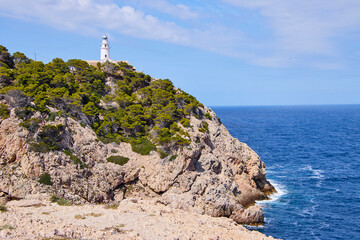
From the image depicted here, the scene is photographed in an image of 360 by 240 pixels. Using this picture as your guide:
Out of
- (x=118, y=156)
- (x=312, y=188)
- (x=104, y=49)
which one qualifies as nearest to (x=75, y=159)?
(x=118, y=156)

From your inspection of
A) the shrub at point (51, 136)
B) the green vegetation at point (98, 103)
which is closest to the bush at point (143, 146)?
the green vegetation at point (98, 103)

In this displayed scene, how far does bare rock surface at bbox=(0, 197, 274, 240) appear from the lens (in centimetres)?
2561

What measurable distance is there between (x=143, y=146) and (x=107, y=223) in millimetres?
21636

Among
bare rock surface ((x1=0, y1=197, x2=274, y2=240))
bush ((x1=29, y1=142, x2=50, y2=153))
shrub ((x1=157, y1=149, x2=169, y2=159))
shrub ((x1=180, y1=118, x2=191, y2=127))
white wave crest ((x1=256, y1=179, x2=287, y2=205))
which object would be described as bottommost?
white wave crest ((x1=256, y1=179, x2=287, y2=205))

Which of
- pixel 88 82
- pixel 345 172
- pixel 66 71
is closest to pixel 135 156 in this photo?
pixel 88 82

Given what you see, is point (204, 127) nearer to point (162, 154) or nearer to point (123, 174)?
point (162, 154)

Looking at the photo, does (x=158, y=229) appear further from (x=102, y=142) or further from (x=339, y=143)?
(x=339, y=143)

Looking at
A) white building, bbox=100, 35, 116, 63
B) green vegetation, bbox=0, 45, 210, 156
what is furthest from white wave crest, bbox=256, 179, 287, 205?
white building, bbox=100, 35, 116, 63

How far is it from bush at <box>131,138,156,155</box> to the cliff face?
91 cm

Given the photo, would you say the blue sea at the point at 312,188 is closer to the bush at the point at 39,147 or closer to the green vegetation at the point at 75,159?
the green vegetation at the point at 75,159

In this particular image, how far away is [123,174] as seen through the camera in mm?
46219

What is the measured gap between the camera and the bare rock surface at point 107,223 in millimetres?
25609

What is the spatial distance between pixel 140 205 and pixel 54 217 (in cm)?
1057

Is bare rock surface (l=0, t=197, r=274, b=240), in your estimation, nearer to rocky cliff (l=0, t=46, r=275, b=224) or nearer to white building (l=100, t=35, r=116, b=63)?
rocky cliff (l=0, t=46, r=275, b=224)
